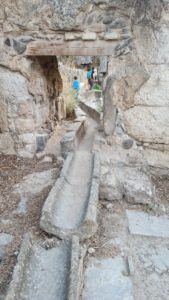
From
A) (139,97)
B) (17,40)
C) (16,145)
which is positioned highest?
(17,40)

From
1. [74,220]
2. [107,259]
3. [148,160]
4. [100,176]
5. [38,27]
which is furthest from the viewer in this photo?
[148,160]

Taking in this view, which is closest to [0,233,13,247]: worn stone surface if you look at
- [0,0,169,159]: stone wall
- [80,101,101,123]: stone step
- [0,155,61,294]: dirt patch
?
[0,155,61,294]: dirt patch

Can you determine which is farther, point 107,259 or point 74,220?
point 74,220

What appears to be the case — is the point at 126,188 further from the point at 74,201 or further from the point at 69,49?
the point at 69,49

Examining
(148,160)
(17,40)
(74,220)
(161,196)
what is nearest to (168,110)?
(148,160)

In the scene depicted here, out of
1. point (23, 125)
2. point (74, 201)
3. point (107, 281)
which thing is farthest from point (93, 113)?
point (107, 281)

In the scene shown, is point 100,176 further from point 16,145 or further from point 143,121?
point 16,145

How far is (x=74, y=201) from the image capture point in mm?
2592

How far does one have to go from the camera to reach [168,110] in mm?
3287

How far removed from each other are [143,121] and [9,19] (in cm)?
209

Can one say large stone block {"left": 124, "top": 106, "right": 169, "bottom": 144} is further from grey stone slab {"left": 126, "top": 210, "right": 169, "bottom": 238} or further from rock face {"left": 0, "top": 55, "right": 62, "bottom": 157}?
rock face {"left": 0, "top": 55, "right": 62, "bottom": 157}

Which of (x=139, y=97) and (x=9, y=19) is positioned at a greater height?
(x=9, y=19)

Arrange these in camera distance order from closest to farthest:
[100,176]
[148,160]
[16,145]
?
[100,176]
[148,160]
[16,145]

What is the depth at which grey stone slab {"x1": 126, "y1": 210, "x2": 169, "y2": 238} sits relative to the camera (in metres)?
2.51
